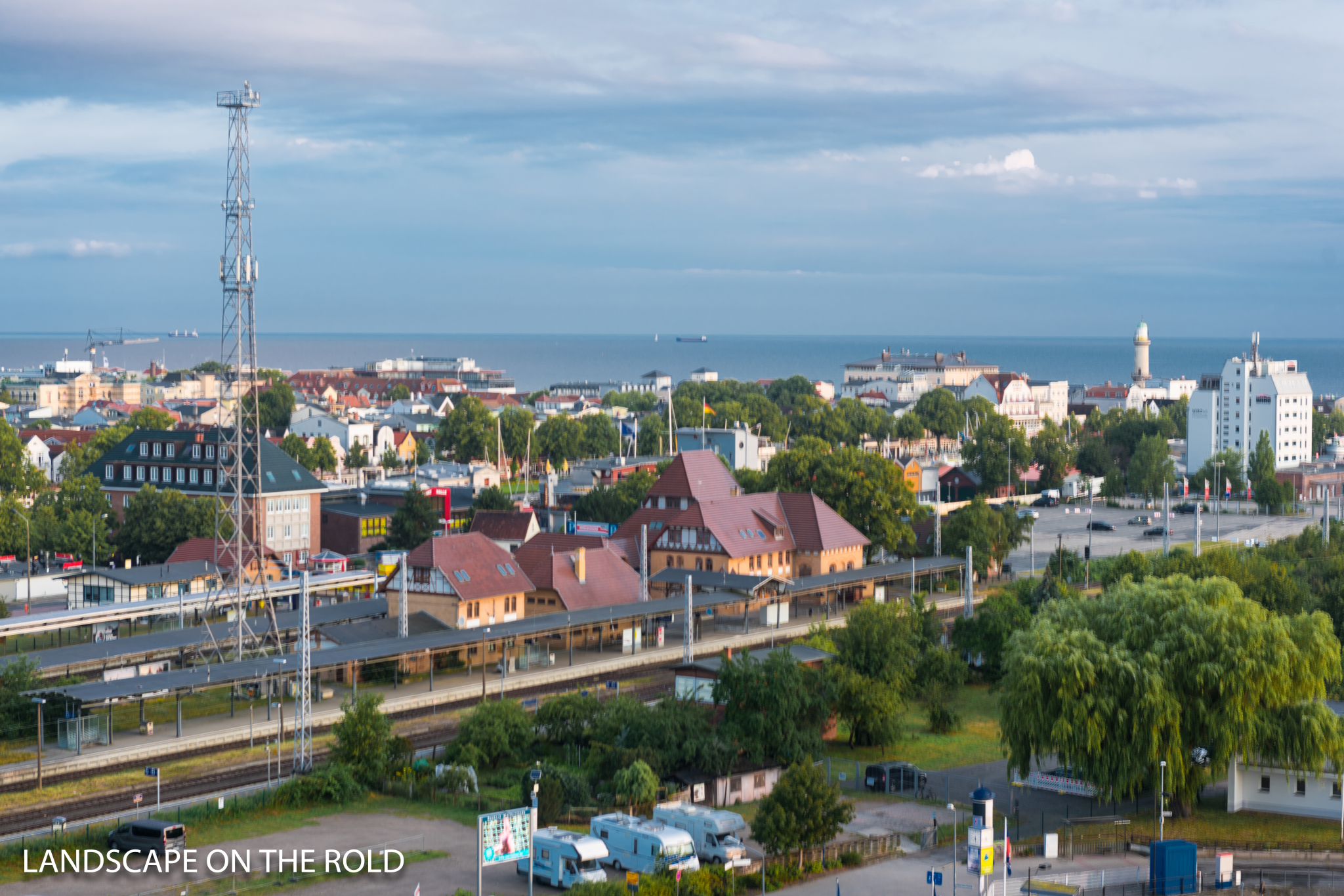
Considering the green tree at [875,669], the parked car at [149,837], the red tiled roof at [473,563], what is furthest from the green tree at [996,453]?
the parked car at [149,837]

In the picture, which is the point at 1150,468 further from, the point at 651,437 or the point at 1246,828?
the point at 1246,828

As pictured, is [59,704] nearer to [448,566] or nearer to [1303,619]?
[448,566]

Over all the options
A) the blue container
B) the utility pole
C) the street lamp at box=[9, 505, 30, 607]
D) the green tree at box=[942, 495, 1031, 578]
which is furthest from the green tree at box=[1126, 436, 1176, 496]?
the blue container

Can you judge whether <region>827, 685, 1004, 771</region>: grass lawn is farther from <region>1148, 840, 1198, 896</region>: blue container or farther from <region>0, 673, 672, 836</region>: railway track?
<region>0, 673, 672, 836</region>: railway track

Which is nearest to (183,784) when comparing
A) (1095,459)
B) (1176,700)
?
(1176,700)

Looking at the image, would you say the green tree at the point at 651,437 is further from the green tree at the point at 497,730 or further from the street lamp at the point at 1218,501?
the green tree at the point at 497,730

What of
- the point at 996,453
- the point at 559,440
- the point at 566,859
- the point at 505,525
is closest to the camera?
the point at 566,859
